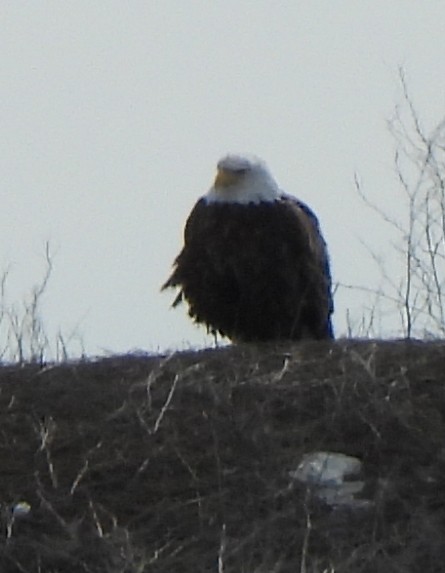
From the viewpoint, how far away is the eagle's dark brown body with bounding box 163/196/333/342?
33.5 ft

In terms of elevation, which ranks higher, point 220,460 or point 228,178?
point 228,178

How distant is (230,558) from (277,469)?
840 mm

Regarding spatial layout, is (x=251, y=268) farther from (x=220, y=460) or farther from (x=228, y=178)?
(x=220, y=460)

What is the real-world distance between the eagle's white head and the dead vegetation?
1.29m

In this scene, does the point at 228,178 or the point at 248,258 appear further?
the point at 228,178

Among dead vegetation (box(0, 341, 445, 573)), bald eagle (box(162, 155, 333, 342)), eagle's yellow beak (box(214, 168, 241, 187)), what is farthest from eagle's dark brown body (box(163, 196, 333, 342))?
dead vegetation (box(0, 341, 445, 573))

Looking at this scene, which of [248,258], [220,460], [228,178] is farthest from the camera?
[228,178]

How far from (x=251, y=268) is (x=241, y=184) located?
1.41 ft

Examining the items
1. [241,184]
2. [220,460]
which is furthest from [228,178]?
[220,460]

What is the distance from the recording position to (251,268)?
1022cm

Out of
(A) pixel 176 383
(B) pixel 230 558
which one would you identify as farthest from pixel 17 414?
(B) pixel 230 558

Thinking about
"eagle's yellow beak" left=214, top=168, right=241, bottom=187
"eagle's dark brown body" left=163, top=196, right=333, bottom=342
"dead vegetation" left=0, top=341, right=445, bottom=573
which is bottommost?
"dead vegetation" left=0, top=341, right=445, bottom=573

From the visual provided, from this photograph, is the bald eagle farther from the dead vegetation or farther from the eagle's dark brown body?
the dead vegetation

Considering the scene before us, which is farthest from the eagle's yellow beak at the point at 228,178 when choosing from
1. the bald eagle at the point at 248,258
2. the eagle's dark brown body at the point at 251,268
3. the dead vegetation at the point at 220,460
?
the dead vegetation at the point at 220,460
